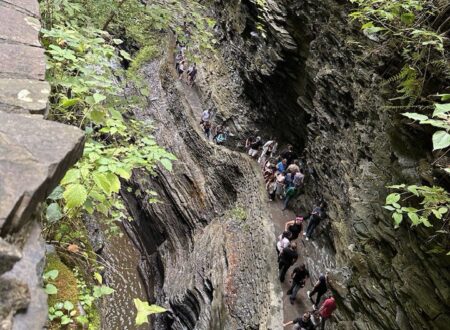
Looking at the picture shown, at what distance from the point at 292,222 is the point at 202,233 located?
16.1ft

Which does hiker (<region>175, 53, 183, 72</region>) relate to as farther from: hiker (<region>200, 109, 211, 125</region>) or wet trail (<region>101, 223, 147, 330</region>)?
wet trail (<region>101, 223, 147, 330</region>)

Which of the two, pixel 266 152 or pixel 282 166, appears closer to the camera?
pixel 282 166

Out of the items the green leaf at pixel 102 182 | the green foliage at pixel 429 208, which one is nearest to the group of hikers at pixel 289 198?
the green foliage at pixel 429 208

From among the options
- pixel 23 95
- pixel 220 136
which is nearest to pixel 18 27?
pixel 23 95

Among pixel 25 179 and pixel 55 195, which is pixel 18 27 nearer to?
pixel 55 195

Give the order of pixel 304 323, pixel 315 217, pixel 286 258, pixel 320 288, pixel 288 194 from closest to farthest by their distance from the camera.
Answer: pixel 304 323 → pixel 320 288 → pixel 286 258 → pixel 315 217 → pixel 288 194

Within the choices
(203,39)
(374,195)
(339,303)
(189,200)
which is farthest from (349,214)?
(189,200)

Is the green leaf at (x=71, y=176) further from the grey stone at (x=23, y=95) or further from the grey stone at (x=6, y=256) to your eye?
the grey stone at (x=6, y=256)

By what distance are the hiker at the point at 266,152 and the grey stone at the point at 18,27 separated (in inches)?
510

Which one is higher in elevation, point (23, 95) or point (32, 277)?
point (23, 95)

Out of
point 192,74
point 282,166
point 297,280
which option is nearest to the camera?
point 297,280

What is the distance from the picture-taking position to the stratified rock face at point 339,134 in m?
6.84

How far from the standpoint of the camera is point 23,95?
2705 millimetres

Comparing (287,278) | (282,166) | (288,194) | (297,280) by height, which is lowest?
(287,278)
